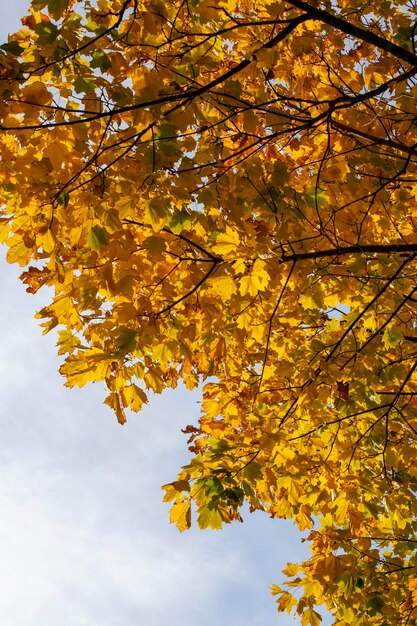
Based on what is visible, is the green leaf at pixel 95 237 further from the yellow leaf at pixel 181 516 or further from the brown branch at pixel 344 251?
the yellow leaf at pixel 181 516

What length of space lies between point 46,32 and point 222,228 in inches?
49.7

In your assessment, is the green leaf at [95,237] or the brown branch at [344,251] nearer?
the green leaf at [95,237]

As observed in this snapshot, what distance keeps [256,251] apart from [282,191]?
1.33ft

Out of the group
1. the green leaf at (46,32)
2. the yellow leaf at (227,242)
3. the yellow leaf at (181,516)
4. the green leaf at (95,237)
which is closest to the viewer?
the green leaf at (46,32)

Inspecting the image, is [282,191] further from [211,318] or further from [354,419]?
[354,419]

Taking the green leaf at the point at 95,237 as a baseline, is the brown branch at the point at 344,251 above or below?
below

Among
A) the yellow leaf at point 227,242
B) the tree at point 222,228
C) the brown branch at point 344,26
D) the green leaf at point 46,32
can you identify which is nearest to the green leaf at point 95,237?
the tree at point 222,228

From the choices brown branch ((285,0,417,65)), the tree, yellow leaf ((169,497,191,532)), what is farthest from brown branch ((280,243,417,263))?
yellow leaf ((169,497,191,532))

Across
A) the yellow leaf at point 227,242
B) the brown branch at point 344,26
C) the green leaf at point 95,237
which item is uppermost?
the brown branch at point 344,26

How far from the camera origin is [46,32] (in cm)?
228

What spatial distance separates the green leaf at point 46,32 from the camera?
7.43 ft

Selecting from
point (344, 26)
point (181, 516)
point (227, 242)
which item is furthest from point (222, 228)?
point (181, 516)

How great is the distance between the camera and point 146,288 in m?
2.96

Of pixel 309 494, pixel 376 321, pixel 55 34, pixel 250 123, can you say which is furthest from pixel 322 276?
pixel 55 34
